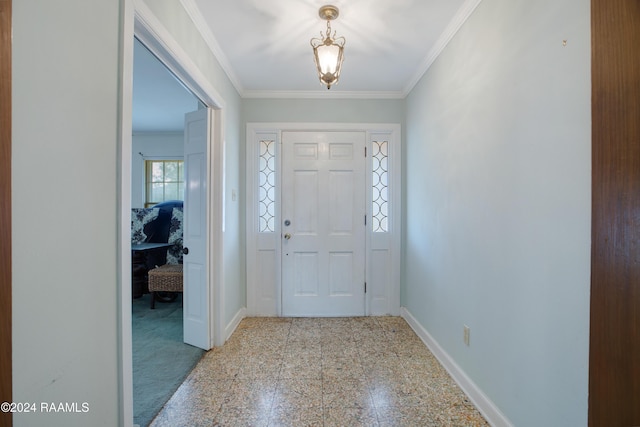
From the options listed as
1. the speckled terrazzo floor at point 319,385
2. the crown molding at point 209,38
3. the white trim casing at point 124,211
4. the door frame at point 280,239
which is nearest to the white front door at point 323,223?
the door frame at point 280,239

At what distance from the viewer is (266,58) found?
267cm

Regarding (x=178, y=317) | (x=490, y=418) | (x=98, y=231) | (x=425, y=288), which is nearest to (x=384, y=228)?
(x=425, y=288)

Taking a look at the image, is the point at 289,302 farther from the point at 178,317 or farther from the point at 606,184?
the point at 606,184

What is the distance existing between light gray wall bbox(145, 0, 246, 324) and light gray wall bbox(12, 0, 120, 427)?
679 millimetres

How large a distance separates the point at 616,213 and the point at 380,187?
2893 mm

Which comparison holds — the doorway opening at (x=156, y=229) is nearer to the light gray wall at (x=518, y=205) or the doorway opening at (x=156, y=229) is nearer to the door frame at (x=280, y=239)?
the door frame at (x=280, y=239)

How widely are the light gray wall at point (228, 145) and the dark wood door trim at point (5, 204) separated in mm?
1248

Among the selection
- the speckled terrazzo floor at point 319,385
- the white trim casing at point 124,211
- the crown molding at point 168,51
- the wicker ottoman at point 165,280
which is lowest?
the speckled terrazzo floor at point 319,385

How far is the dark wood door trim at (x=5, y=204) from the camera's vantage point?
63cm

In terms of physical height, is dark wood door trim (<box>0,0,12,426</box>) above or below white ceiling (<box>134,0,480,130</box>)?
below

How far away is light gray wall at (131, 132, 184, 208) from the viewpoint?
536cm

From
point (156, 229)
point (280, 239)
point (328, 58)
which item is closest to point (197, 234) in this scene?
point (280, 239)

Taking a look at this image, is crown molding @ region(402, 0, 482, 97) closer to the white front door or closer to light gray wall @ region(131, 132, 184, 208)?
the white front door

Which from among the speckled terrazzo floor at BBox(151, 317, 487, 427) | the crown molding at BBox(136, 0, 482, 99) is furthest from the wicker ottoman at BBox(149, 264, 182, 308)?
the crown molding at BBox(136, 0, 482, 99)
